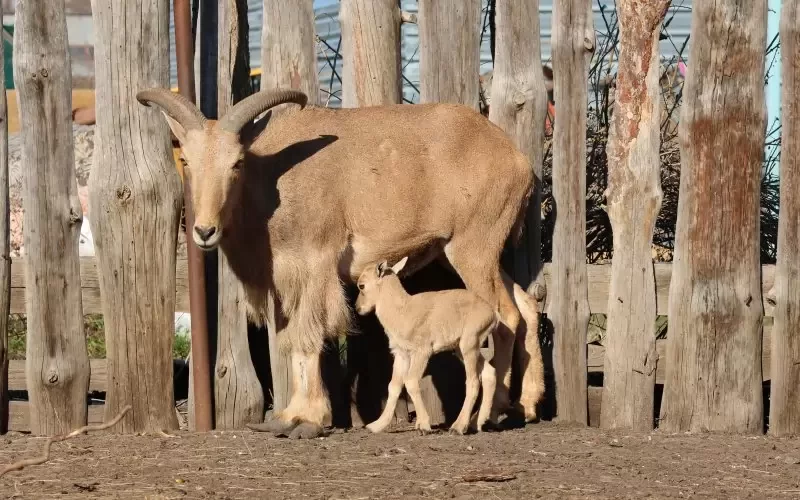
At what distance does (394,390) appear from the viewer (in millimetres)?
7641

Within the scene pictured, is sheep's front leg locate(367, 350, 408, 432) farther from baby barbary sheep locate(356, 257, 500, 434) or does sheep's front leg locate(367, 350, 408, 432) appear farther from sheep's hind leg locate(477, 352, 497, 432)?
sheep's hind leg locate(477, 352, 497, 432)

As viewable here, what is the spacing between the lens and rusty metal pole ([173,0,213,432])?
760 centimetres

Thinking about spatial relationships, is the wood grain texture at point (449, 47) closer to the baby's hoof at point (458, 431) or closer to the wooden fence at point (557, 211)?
the wooden fence at point (557, 211)

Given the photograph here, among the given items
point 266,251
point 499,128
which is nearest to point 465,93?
point 499,128

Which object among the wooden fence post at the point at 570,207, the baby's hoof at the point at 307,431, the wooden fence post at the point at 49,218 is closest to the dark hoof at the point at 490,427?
the wooden fence post at the point at 570,207

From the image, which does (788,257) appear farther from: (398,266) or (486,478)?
(486,478)

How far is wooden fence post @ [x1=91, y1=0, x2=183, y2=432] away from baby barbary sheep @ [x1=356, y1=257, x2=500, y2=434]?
1.37 metres

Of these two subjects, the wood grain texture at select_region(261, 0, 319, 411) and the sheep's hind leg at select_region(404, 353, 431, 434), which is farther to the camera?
Answer: the wood grain texture at select_region(261, 0, 319, 411)

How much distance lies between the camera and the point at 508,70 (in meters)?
7.94

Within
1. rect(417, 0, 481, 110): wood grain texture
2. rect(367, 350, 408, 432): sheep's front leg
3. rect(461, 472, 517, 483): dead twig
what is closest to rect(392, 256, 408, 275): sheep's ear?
rect(367, 350, 408, 432): sheep's front leg

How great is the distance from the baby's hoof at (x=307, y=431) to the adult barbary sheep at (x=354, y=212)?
12 millimetres

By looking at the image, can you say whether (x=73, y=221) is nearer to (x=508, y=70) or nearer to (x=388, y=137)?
(x=388, y=137)

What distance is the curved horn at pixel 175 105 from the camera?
7.15 meters

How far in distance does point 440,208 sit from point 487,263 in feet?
1.54
